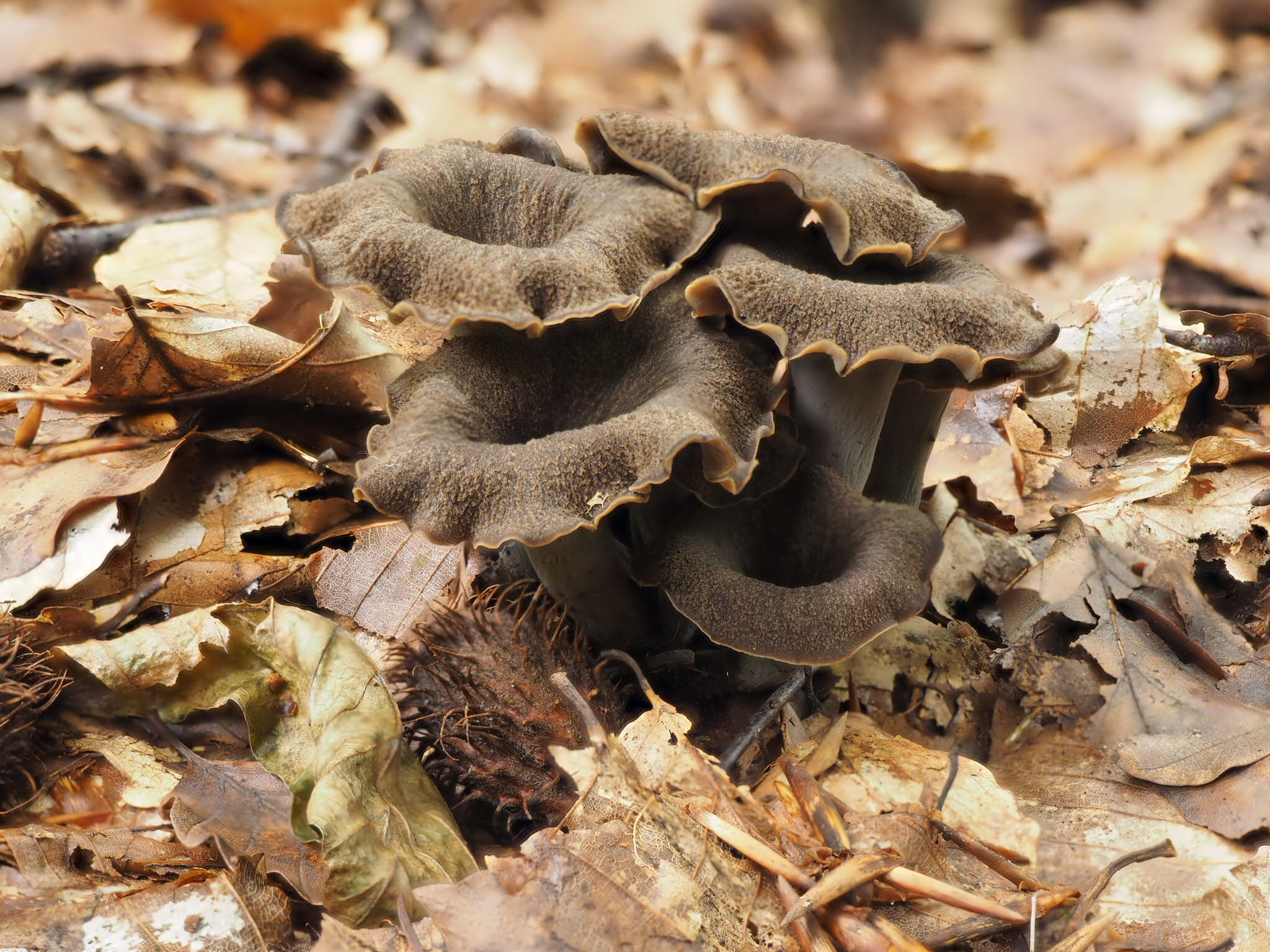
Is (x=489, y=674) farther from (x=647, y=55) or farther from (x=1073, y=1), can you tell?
(x=1073, y=1)

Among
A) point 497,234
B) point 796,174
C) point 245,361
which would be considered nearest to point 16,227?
point 245,361

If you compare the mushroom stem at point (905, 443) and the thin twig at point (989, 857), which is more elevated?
the mushroom stem at point (905, 443)

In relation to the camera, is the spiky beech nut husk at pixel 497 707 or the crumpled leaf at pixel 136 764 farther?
the crumpled leaf at pixel 136 764

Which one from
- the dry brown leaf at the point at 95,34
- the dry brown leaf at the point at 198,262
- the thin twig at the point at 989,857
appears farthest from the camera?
the dry brown leaf at the point at 95,34

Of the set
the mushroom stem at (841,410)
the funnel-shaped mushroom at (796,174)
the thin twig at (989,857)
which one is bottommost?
the thin twig at (989,857)

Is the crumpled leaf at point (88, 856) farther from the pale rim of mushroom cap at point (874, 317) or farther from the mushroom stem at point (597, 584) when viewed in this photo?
the pale rim of mushroom cap at point (874, 317)

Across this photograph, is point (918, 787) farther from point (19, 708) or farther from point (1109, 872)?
point (19, 708)

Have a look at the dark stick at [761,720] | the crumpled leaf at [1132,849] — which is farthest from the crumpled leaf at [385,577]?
the crumpled leaf at [1132,849]
